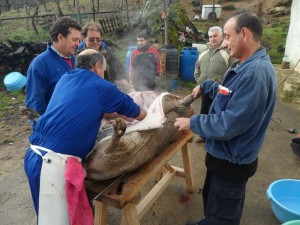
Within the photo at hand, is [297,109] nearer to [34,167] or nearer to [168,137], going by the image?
[168,137]

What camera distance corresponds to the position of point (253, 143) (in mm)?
1950

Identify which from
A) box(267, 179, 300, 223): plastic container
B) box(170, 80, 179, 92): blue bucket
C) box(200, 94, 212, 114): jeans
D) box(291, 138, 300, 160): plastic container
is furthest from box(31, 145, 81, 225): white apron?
box(170, 80, 179, 92): blue bucket

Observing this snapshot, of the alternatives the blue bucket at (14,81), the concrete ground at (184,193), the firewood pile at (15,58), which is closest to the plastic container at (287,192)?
the concrete ground at (184,193)

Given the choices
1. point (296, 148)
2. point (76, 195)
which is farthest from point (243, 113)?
point (296, 148)

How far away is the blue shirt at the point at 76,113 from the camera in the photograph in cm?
191

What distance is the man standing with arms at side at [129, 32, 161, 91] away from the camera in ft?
18.3

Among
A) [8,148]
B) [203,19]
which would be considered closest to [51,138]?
[8,148]

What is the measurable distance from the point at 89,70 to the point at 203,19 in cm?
1771

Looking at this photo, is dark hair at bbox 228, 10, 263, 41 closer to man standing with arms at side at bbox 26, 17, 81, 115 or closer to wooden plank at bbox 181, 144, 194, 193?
man standing with arms at side at bbox 26, 17, 81, 115

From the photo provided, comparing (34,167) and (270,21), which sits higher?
(270,21)

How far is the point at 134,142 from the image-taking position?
2.07 metres

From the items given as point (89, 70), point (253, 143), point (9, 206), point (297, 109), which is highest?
point (89, 70)

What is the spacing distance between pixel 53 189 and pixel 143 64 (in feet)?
13.4

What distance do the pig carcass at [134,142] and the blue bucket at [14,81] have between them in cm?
535
